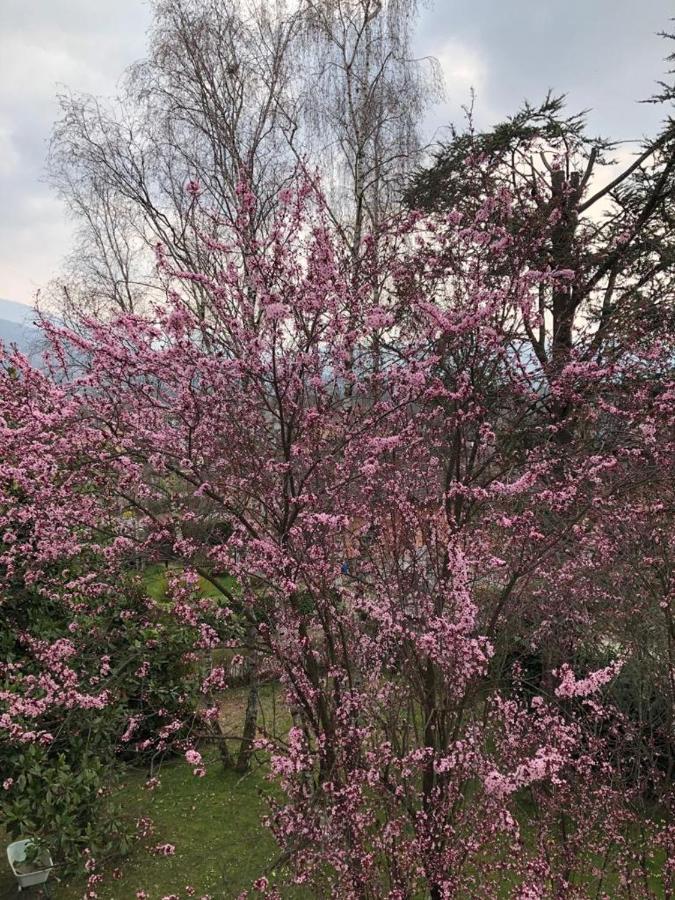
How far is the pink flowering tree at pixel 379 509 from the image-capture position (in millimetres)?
3227

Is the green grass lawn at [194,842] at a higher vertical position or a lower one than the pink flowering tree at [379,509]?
lower

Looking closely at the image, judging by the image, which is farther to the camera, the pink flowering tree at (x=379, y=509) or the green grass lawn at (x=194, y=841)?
the green grass lawn at (x=194, y=841)

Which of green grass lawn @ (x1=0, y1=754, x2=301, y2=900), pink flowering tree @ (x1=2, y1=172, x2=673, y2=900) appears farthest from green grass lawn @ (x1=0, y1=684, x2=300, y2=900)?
pink flowering tree @ (x1=2, y1=172, x2=673, y2=900)

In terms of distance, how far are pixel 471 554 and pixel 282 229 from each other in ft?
7.81

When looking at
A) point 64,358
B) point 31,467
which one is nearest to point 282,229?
point 64,358

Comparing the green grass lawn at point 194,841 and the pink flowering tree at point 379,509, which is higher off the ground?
the pink flowering tree at point 379,509

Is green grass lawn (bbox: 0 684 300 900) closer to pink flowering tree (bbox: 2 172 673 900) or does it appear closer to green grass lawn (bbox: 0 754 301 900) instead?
green grass lawn (bbox: 0 754 301 900)

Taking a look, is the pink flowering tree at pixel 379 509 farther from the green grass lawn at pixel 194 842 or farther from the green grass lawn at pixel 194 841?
the green grass lawn at pixel 194 842

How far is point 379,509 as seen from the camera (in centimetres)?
396

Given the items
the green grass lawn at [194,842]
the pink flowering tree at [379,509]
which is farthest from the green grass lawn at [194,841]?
the pink flowering tree at [379,509]

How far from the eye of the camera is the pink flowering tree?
10.6 feet

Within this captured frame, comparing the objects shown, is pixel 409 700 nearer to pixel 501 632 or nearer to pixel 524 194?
pixel 501 632

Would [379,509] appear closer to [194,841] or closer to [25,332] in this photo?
[194,841]

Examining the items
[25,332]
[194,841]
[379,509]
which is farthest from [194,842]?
[25,332]
